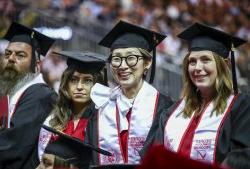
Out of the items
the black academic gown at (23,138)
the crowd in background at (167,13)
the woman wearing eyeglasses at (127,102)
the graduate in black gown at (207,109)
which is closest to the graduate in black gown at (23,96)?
the black academic gown at (23,138)

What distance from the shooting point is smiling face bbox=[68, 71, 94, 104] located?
6367 millimetres

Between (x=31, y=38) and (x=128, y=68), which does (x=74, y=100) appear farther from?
(x=31, y=38)

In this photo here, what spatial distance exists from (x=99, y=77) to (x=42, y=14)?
5.76 metres

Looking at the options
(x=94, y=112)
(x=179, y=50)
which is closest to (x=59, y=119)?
(x=94, y=112)

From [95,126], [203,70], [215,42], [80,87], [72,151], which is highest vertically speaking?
[215,42]

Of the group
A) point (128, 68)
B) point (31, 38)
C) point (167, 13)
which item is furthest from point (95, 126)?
point (167, 13)

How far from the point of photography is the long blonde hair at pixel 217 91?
5.46m

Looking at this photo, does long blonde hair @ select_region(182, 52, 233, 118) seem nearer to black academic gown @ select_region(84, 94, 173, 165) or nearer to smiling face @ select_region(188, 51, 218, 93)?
smiling face @ select_region(188, 51, 218, 93)

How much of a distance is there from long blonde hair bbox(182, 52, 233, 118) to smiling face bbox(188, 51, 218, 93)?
3 centimetres

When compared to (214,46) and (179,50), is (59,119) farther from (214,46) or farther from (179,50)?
(179,50)

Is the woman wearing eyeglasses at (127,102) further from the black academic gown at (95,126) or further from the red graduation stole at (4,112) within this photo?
the red graduation stole at (4,112)

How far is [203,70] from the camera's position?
5.50 m

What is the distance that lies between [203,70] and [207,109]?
294 mm

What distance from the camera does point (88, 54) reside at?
677 cm
